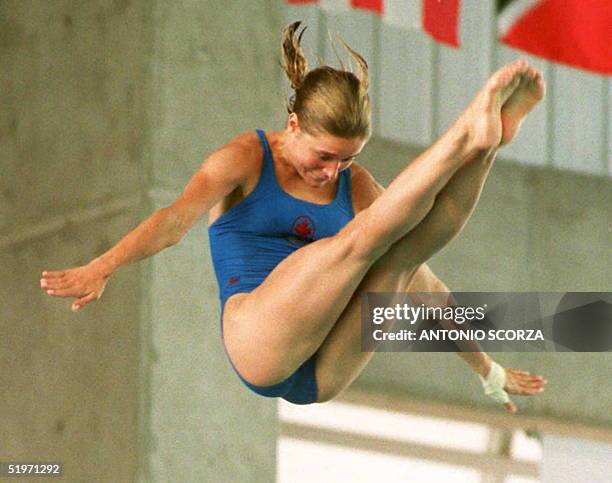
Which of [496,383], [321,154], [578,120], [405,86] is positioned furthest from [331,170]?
[578,120]

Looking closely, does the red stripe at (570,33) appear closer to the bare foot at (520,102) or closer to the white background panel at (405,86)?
the white background panel at (405,86)

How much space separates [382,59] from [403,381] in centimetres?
147

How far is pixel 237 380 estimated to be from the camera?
19.4 ft

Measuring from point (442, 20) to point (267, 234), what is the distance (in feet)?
9.53

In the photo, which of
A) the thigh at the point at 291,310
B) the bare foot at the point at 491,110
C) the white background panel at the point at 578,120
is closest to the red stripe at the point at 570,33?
the white background panel at the point at 578,120

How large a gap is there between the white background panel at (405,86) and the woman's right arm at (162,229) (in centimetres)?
319

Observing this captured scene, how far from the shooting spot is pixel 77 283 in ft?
12.1

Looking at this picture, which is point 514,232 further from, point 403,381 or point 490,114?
point 490,114

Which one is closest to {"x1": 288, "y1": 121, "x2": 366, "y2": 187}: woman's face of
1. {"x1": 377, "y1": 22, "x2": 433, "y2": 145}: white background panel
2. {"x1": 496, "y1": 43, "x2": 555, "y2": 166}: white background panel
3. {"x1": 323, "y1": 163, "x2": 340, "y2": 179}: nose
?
{"x1": 323, "y1": 163, "x2": 340, "y2": 179}: nose

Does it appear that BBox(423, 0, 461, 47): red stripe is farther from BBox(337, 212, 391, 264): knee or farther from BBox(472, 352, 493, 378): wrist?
BBox(337, 212, 391, 264): knee

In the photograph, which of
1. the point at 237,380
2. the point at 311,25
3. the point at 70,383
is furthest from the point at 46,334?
the point at 311,25

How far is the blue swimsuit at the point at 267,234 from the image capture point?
4.24 metres

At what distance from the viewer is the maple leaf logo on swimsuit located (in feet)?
14.0

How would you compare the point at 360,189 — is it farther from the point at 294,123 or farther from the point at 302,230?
the point at 294,123
